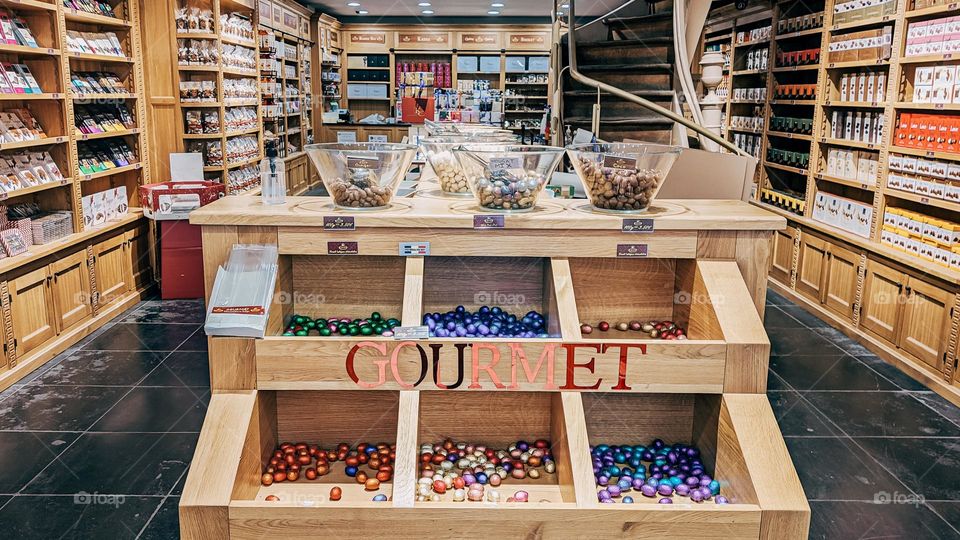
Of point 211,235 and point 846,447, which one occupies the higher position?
point 211,235

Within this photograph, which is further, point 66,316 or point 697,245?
point 66,316

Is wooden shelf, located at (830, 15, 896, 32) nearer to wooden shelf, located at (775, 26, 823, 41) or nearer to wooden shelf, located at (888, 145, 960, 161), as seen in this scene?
wooden shelf, located at (775, 26, 823, 41)

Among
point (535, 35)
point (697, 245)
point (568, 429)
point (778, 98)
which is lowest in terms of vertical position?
point (568, 429)

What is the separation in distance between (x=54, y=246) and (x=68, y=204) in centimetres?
50

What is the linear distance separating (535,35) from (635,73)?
23.1ft

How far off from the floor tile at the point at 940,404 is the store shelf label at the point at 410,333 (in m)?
3.09

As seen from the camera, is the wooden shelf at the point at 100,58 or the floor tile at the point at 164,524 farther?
the wooden shelf at the point at 100,58

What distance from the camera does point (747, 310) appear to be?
2047 mm

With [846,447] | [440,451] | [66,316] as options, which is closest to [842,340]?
[846,447]

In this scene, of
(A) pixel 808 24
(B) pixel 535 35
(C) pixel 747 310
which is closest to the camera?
(C) pixel 747 310

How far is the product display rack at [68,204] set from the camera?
4043 mm

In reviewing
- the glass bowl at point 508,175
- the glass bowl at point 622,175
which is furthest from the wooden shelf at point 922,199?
the glass bowl at point 508,175

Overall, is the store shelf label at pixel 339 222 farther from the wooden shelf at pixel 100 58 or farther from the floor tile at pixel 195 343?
the wooden shelf at pixel 100 58

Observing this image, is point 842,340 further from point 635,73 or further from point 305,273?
point 305,273
